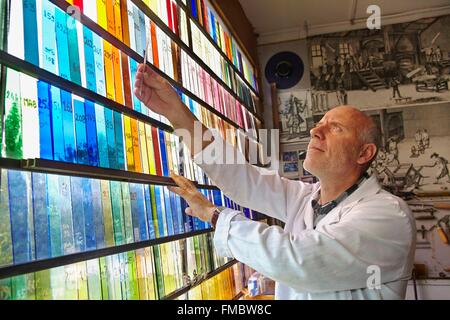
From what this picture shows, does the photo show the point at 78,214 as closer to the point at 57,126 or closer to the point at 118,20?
the point at 57,126

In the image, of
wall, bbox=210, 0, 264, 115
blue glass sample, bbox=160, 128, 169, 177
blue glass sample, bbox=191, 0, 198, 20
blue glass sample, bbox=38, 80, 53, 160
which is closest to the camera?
blue glass sample, bbox=38, 80, 53, 160

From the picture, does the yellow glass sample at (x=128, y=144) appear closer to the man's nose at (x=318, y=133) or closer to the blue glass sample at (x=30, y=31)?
the blue glass sample at (x=30, y=31)

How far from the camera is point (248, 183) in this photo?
165cm

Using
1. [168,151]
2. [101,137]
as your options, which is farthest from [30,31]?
[168,151]

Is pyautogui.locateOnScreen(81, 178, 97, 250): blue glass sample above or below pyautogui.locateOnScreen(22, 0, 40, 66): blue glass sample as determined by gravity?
below

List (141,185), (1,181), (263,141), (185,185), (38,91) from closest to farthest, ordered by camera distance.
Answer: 1. (1,181)
2. (38,91)
3. (185,185)
4. (141,185)
5. (263,141)

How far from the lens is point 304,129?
4273 millimetres

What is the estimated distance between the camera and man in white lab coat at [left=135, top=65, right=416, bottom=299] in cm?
104

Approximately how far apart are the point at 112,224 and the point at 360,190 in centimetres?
87

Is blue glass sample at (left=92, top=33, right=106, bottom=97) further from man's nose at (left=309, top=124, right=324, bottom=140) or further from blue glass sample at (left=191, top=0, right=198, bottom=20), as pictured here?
blue glass sample at (left=191, top=0, right=198, bottom=20)

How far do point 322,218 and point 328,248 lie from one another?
1.21ft
